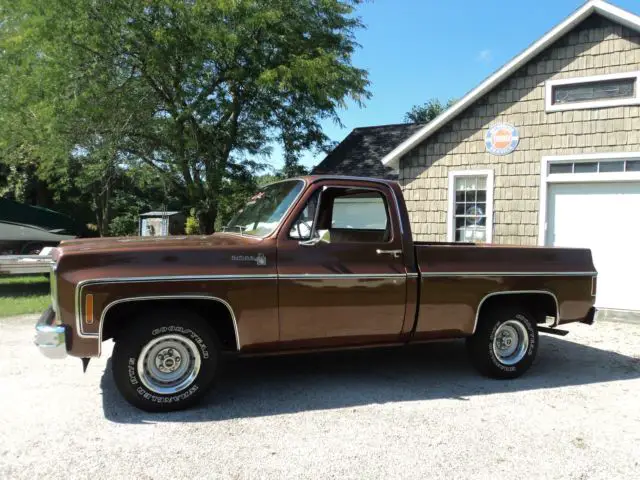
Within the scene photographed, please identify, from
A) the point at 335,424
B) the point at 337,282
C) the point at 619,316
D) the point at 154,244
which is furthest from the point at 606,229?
the point at 154,244

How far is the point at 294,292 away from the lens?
14.8ft

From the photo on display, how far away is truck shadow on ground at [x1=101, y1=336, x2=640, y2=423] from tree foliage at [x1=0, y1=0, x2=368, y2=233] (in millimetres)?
8022

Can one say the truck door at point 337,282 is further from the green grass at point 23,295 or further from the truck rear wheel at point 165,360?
the green grass at point 23,295

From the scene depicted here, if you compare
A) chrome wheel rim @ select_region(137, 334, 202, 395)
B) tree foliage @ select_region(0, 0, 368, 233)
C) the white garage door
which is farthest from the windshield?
tree foliage @ select_region(0, 0, 368, 233)

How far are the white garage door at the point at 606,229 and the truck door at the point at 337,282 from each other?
560 cm

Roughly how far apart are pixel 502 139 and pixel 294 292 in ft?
22.5

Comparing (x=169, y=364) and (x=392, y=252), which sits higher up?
(x=392, y=252)

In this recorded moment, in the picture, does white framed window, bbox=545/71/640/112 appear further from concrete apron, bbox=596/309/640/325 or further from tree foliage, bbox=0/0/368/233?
tree foliage, bbox=0/0/368/233

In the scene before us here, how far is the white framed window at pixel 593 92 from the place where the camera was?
8.87 m

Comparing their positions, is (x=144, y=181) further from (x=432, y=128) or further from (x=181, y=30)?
(x=432, y=128)

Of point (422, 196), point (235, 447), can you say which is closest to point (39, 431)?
point (235, 447)

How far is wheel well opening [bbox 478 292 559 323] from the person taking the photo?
17.9 ft

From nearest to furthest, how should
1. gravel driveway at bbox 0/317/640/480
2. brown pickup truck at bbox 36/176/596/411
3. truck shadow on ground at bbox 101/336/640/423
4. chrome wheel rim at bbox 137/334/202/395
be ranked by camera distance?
gravel driveway at bbox 0/317/640/480 < brown pickup truck at bbox 36/176/596/411 < chrome wheel rim at bbox 137/334/202/395 < truck shadow on ground at bbox 101/336/640/423

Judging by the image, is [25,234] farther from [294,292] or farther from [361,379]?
[294,292]
